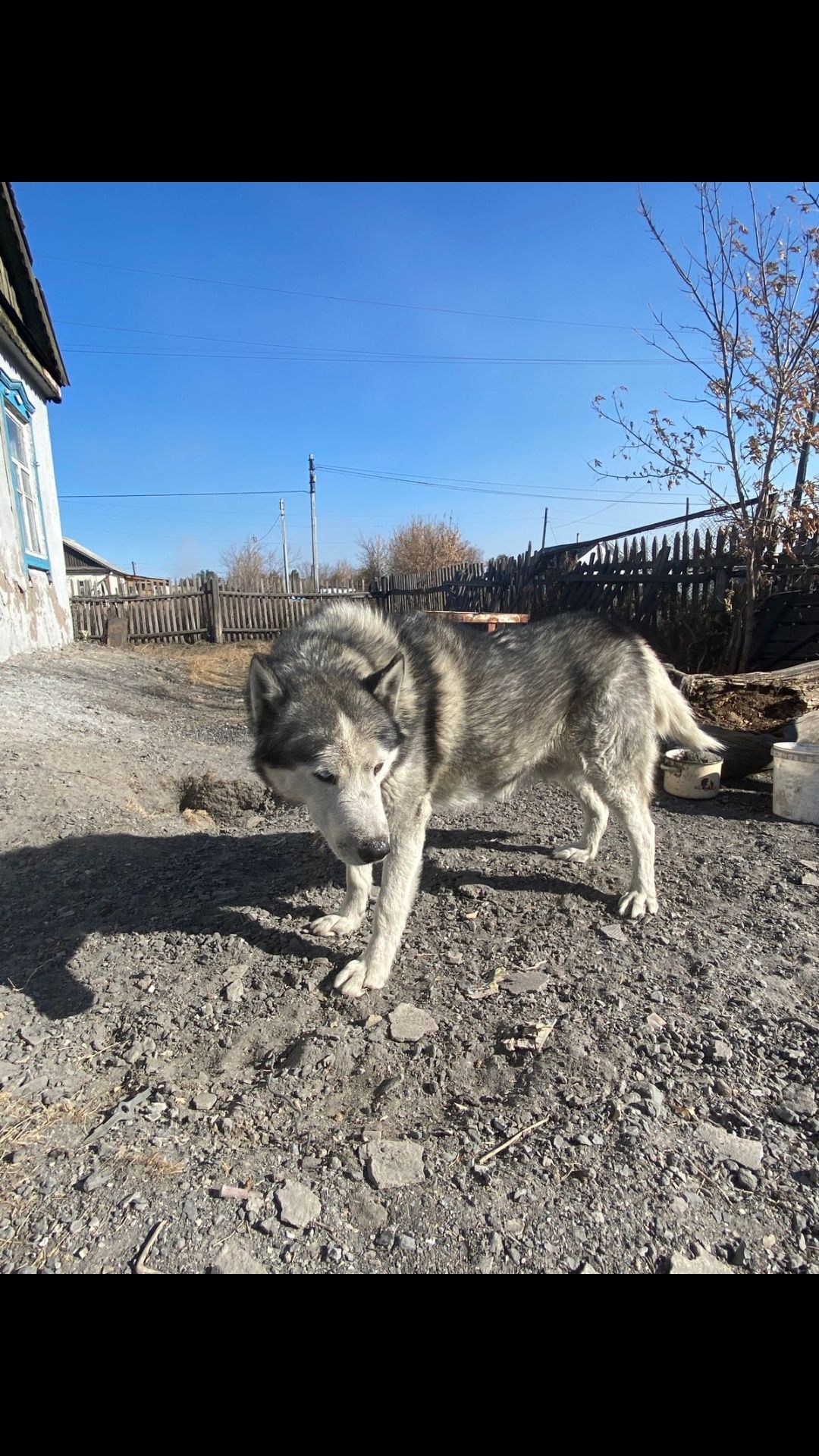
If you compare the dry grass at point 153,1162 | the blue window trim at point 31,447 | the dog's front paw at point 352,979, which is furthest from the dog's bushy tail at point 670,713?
the blue window trim at point 31,447

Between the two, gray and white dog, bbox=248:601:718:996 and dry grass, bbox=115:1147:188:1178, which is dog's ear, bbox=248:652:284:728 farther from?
dry grass, bbox=115:1147:188:1178

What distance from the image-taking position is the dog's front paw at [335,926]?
10.5ft

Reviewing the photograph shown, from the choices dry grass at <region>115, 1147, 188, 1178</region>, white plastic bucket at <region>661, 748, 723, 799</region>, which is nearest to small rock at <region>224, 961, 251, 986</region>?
dry grass at <region>115, 1147, 188, 1178</region>

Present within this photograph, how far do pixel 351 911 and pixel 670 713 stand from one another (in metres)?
2.28

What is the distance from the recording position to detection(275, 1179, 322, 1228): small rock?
165cm

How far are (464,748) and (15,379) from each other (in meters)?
10.6

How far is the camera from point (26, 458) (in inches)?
398

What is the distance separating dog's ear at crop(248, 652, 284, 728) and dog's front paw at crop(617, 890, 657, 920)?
2.13m

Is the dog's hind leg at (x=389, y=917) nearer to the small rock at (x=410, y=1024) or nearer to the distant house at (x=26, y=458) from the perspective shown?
the small rock at (x=410, y=1024)

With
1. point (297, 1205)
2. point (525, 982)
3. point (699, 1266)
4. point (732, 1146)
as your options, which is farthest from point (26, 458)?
point (699, 1266)

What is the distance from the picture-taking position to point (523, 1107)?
205cm

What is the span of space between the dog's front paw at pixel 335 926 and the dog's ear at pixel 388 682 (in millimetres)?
1189
